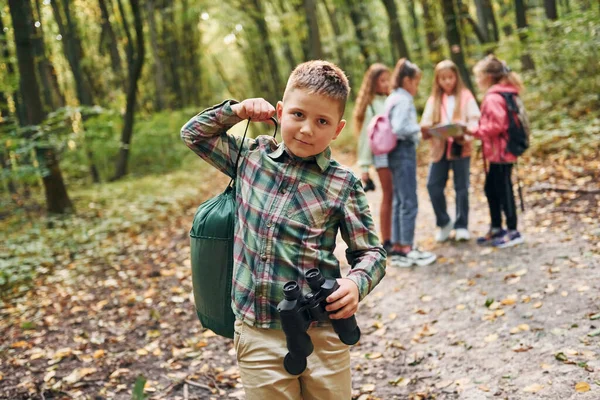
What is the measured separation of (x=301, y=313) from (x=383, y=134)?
4322mm

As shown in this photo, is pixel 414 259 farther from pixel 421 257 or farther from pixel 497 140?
pixel 497 140

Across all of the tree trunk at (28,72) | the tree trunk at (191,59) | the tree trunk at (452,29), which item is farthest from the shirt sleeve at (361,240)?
the tree trunk at (191,59)

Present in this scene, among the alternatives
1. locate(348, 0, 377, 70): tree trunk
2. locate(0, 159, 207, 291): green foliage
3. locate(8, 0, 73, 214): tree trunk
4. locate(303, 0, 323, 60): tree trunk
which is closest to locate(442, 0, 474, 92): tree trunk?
locate(303, 0, 323, 60): tree trunk

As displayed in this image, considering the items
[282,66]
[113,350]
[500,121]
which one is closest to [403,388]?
[113,350]

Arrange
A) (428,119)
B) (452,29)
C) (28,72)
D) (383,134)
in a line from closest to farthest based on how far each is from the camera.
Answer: (383,134), (428,119), (28,72), (452,29)

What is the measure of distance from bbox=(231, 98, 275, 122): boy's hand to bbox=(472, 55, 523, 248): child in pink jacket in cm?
430

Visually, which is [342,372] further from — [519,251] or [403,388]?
[519,251]

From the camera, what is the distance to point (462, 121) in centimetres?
607

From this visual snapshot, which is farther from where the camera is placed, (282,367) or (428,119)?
(428,119)

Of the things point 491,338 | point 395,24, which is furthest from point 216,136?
point 395,24

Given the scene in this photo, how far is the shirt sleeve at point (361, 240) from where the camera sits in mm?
1962

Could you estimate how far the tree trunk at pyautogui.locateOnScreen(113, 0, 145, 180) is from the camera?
488 inches

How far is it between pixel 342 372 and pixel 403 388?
1.76 metres

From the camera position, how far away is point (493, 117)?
18.5ft
